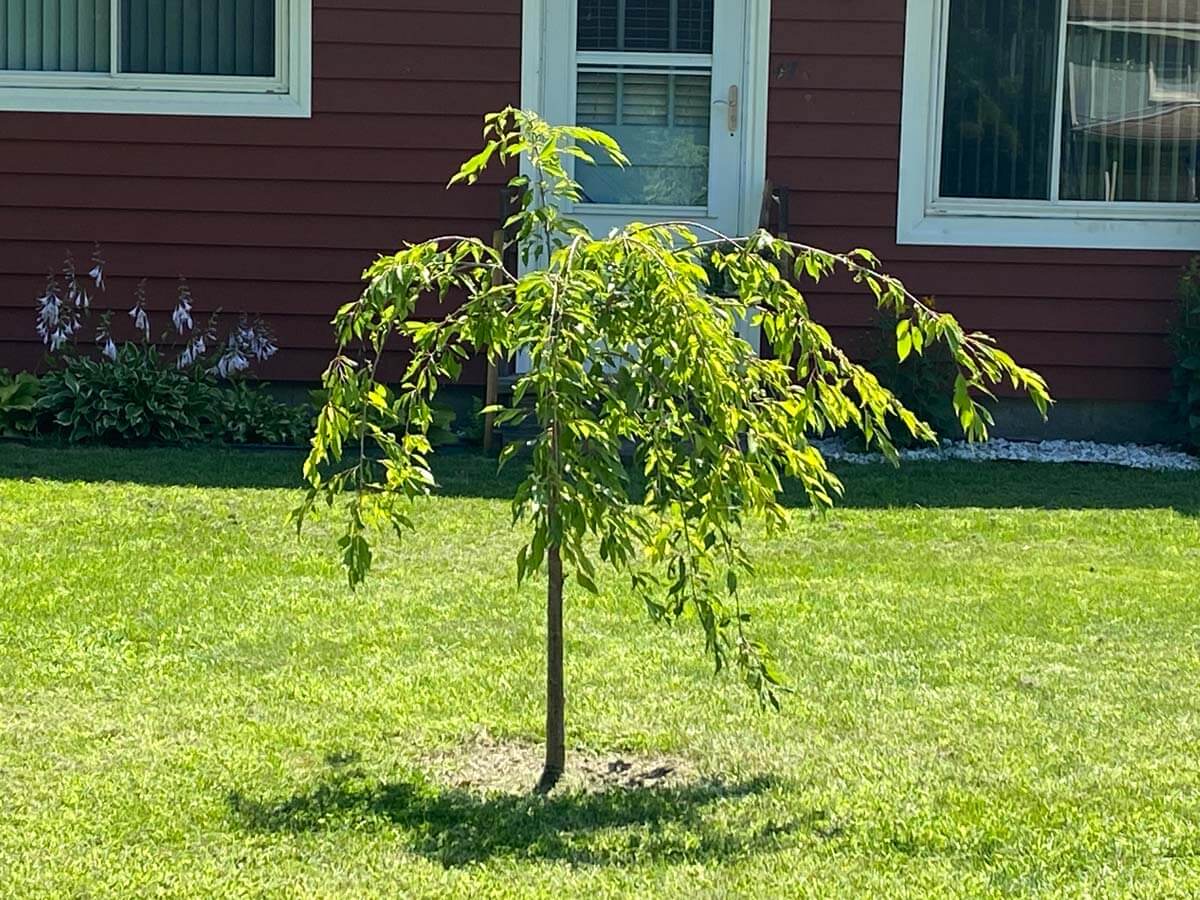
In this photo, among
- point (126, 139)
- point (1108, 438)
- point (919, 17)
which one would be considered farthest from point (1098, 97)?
point (126, 139)

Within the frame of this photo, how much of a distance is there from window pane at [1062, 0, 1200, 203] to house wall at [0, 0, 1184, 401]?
42cm

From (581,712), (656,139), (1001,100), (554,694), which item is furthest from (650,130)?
(554,694)

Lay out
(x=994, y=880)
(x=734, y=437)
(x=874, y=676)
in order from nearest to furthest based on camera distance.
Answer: (x=994, y=880) → (x=734, y=437) → (x=874, y=676)

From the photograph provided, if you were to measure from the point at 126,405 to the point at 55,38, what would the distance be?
220 centimetres

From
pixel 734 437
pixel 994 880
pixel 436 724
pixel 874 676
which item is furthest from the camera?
pixel 874 676

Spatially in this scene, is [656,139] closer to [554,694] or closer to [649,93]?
[649,93]

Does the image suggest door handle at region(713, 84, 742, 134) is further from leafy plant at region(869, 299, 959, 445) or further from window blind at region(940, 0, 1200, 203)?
leafy plant at region(869, 299, 959, 445)

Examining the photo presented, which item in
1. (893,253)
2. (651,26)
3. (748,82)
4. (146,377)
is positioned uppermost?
(651,26)

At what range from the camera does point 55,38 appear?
9.03 m

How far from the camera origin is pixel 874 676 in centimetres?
477

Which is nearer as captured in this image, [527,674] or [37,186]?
[527,674]

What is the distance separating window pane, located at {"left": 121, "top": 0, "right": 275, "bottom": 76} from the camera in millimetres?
8977

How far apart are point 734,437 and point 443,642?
5.28 ft

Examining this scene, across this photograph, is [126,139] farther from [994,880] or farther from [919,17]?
[994,880]
